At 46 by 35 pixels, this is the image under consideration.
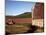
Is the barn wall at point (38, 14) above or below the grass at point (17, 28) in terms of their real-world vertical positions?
above

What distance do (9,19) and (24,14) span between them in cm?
11

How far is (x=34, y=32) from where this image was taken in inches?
27.2

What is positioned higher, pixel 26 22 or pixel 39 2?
pixel 39 2

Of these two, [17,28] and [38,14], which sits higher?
[38,14]

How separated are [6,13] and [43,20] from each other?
0.92 feet

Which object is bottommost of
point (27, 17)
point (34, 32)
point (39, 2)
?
point (34, 32)

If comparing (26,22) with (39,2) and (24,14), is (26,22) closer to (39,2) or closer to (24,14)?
(24,14)

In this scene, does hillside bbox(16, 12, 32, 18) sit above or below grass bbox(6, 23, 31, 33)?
above

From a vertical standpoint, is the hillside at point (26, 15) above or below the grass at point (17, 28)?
above
